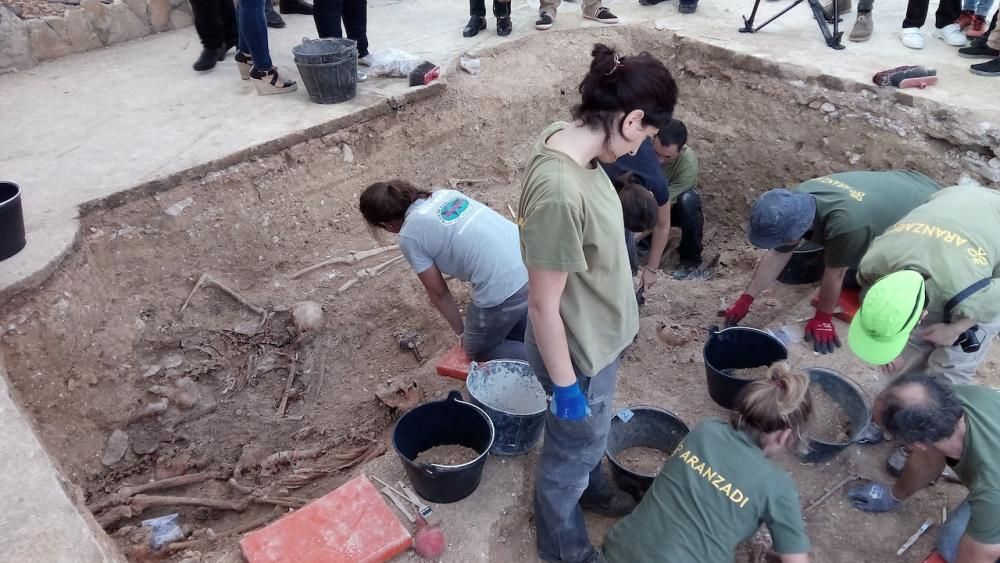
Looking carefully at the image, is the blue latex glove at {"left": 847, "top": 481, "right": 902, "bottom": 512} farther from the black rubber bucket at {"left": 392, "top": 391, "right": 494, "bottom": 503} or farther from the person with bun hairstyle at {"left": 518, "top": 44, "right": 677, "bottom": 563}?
the black rubber bucket at {"left": 392, "top": 391, "right": 494, "bottom": 503}

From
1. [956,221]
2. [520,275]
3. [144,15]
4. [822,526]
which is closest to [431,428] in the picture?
[520,275]

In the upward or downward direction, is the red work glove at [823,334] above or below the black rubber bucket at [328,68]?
below

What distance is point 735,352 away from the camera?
3.71 m

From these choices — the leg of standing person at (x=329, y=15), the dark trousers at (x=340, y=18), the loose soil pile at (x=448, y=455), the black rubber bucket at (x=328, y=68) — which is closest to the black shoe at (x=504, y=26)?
the dark trousers at (x=340, y=18)

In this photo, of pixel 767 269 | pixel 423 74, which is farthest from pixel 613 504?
pixel 423 74

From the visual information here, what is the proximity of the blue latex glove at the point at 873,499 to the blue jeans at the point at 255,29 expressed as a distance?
5.00m

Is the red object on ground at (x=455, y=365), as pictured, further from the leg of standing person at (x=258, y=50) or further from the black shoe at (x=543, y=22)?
the black shoe at (x=543, y=22)

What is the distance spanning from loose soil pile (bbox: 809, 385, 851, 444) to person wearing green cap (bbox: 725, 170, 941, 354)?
0.44 metres

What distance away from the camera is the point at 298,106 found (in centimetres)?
525

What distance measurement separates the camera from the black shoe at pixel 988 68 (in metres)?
5.29

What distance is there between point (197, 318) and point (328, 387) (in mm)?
992

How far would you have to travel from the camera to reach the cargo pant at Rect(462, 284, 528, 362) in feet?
10.6

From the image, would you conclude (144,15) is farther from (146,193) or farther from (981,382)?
(981,382)

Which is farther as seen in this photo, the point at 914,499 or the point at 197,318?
the point at 197,318
